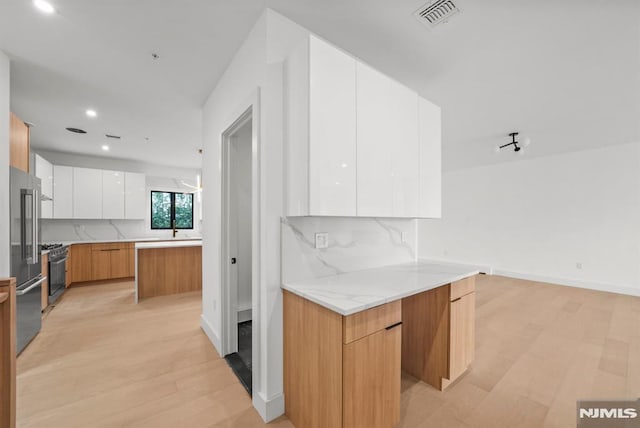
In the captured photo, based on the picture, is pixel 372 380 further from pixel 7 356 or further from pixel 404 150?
pixel 7 356

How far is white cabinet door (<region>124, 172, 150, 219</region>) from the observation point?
18.6 feet

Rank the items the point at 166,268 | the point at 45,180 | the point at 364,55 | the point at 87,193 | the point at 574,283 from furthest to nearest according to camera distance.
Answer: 1. the point at 87,193
2. the point at 574,283
3. the point at 45,180
4. the point at 166,268
5. the point at 364,55

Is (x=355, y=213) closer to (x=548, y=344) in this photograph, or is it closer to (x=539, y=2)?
(x=539, y=2)

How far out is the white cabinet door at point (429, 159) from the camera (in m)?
2.18

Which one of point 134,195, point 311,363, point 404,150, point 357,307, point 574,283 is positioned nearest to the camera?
point 357,307

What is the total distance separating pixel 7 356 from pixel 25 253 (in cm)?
197

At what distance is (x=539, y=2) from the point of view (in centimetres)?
173

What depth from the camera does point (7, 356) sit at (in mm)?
1286

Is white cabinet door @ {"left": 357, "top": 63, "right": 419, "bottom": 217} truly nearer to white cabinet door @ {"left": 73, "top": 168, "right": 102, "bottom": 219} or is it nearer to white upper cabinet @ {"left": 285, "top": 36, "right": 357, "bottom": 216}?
white upper cabinet @ {"left": 285, "top": 36, "right": 357, "bottom": 216}

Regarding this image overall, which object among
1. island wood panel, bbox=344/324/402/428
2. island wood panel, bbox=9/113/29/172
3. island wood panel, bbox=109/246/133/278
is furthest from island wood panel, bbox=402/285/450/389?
island wood panel, bbox=109/246/133/278

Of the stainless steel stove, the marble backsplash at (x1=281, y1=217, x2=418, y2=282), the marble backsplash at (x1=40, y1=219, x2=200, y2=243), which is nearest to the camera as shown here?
the marble backsplash at (x1=281, y1=217, x2=418, y2=282)

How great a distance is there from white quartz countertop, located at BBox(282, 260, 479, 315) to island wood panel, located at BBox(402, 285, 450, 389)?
209 mm

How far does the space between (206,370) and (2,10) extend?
3.10 metres

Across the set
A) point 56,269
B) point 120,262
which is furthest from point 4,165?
point 120,262
